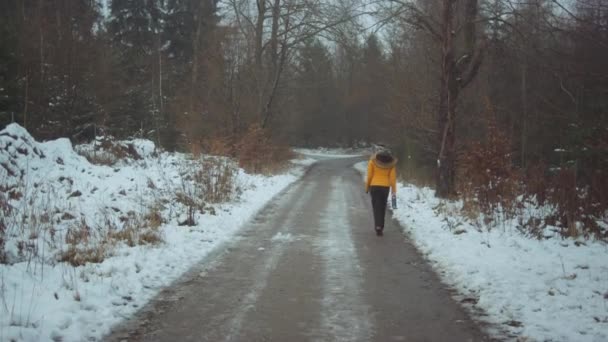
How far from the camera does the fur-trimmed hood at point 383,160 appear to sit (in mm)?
10422

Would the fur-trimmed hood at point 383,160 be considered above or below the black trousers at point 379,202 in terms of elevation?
above

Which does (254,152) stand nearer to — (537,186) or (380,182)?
A: (380,182)

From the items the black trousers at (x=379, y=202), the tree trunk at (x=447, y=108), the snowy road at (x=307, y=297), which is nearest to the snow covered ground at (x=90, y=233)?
the snowy road at (x=307, y=297)

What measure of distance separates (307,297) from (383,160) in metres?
5.21

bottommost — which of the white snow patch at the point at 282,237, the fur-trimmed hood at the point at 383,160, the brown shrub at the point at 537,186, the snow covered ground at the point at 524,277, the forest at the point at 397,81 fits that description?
the white snow patch at the point at 282,237

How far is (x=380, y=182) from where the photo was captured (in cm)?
1037

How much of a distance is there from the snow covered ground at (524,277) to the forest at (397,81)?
1.10 m

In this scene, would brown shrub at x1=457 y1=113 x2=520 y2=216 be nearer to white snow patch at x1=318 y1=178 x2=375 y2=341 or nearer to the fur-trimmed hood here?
the fur-trimmed hood

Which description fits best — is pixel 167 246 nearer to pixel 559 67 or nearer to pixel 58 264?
pixel 58 264

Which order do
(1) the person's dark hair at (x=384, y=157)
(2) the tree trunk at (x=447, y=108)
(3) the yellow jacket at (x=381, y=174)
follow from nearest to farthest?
(3) the yellow jacket at (x=381, y=174)
(1) the person's dark hair at (x=384, y=157)
(2) the tree trunk at (x=447, y=108)

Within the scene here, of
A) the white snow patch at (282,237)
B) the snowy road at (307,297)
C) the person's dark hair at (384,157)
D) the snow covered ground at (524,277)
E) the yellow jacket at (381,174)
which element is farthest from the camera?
the person's dark hair at (384,157)

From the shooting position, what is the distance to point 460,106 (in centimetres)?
2088

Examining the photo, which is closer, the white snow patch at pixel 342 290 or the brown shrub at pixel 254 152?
the white snow patch at pixel 342 290

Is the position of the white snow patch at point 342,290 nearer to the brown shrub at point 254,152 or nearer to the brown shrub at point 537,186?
the brown shrub at point 537,186
